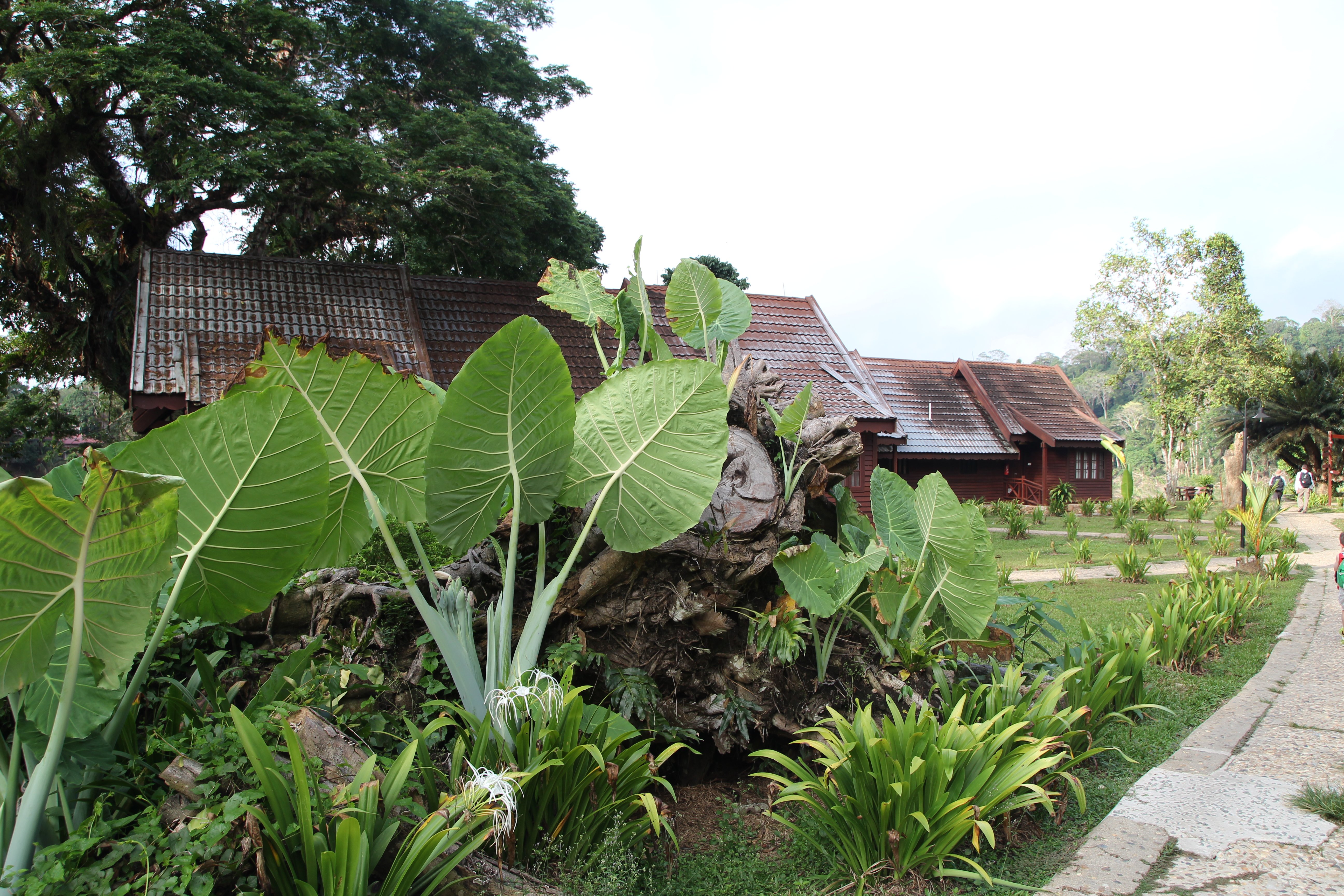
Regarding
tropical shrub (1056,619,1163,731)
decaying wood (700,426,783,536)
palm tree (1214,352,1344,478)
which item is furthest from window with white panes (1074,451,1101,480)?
decaying wood (700,426,783,536)

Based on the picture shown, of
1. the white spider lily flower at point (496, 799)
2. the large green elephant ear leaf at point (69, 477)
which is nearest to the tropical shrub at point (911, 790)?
the white spider lily flower at point (496, 799)

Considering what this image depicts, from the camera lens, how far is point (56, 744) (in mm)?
1966

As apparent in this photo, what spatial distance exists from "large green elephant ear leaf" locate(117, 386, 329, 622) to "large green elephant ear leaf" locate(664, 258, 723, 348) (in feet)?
7.46

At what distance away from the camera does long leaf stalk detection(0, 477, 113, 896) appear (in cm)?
193

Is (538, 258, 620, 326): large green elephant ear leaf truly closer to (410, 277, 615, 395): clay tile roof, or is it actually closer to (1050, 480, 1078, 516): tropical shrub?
(410, 277, 615, 395): clay tile roof

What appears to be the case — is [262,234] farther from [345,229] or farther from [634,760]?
[634,760]

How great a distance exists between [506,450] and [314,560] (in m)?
1.02

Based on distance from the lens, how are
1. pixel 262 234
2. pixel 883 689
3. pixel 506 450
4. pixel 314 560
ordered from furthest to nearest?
pixel 262 234, pixel 883 689, pixel 314 560, pixel 506 450

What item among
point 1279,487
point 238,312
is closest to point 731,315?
point 238,312

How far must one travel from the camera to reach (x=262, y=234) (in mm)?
13750

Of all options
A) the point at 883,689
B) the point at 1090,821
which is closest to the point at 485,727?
the point at 883,689

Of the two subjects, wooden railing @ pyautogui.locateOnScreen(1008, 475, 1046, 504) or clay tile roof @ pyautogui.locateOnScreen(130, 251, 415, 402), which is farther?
wooden railing @ pyautogui.locateOnScreen(1008, 475, 1046, 504)

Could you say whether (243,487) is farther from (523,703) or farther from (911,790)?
(911,790)

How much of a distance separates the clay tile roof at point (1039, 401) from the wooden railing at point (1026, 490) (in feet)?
5.29
